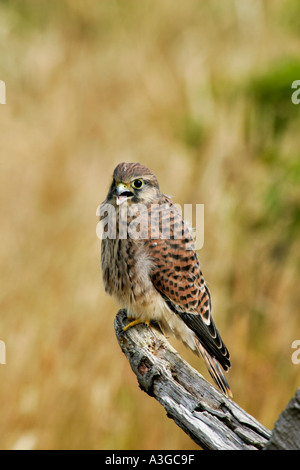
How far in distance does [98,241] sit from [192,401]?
6.78 ft

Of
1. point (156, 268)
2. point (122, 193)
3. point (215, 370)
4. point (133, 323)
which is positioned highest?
point (122, 193)

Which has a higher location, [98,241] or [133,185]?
[133,185]

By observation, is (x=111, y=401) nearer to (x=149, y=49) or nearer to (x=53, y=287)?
(x=53, y=287)

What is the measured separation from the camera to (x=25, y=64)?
19.5 feet

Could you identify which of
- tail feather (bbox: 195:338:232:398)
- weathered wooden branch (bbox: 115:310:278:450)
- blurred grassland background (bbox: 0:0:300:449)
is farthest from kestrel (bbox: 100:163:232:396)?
blurred grassland background (bbox: 0:0:300:449)

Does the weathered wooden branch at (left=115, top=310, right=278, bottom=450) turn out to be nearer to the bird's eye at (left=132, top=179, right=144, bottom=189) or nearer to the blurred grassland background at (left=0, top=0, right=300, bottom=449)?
the bird's eye at (left=132, top=179, right=144, bottom=189)

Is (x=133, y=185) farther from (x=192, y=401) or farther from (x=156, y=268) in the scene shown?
(x=192, y=401)

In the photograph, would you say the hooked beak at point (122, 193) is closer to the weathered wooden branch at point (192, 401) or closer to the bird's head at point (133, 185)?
the bird's head at point (133, 185)

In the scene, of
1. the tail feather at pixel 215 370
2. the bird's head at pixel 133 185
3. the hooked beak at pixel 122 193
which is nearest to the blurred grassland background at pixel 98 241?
the tail feather at pixel 215 370

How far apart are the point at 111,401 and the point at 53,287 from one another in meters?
0.82

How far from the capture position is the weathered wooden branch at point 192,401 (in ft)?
6.64

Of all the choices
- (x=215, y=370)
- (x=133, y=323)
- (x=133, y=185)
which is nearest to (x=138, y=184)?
(x=133, y=185)

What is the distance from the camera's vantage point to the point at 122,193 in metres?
2.99
